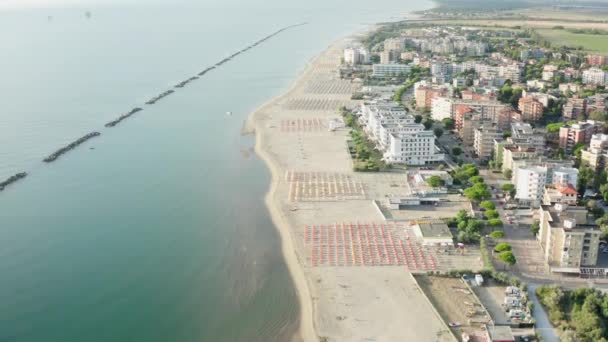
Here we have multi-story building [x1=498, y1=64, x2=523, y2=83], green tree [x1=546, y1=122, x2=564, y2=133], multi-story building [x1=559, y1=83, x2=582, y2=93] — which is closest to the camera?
green tree [x1=546, y1=122, x2=564, y2=133]

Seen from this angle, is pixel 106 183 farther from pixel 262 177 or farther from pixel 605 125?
pixel 605 125

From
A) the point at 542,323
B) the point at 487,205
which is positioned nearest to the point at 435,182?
the point at 487,205

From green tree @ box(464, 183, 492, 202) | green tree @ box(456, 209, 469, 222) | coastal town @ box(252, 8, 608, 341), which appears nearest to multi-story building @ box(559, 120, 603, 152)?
coastal town @ box(252, 8, 608, 341)

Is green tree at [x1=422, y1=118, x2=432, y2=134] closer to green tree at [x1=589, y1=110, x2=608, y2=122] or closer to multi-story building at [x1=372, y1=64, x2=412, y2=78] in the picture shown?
green tree at [x1=589, y1=110, x2=608, y2=122]

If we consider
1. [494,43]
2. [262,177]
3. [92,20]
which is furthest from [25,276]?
[92,20]

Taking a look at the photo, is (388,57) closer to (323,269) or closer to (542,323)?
(323,269)
